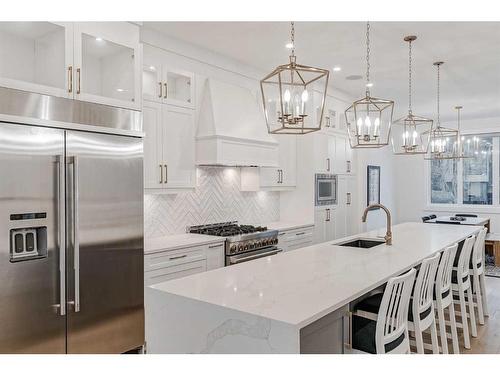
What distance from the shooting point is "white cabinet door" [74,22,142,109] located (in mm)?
3018

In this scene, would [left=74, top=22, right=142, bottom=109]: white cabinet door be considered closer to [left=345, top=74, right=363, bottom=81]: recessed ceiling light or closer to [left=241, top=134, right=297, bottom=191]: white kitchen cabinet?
[left=241, top=134, right=297, bottom=191]: white kitchen cabinet

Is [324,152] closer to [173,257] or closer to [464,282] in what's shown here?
[464,282]

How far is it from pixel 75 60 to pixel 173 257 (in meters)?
1.78

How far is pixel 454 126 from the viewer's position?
9148 mm

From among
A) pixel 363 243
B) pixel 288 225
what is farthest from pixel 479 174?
pixel 363 243

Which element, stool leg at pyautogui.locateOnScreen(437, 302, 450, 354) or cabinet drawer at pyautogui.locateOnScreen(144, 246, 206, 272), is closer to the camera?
stool leg at pyautogui.locateOnScreen(437, 302, 450, 354)

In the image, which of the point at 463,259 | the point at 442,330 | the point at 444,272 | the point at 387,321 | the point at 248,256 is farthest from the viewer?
the point at 248,256

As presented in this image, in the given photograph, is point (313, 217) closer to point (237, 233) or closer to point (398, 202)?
point (237, 233)

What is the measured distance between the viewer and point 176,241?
13.0 feet

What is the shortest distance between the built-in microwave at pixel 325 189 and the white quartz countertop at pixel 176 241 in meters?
2.11

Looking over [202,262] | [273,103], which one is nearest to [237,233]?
[202,262]

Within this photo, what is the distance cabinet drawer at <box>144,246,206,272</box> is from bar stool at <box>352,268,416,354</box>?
1740 mm

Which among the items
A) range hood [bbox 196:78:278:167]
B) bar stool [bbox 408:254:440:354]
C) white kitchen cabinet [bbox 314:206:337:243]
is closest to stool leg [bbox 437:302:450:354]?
bar stool [bbox 408:254:440:354]

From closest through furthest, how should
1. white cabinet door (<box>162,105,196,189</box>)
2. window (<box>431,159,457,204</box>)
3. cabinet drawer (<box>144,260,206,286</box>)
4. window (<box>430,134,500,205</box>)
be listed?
cabinet drawer (<box>144,260,206,286</box>)
white cabinet door (<box>162,105,196,189</box>)
window (<box>430,134,500,205</box>)
window (<box>431,159,457,204</box>)
